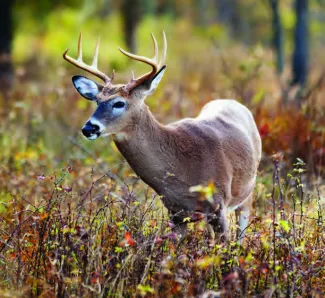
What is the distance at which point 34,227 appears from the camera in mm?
5191

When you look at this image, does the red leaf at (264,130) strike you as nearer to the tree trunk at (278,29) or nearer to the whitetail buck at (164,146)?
the whitetail buck at (164,146)

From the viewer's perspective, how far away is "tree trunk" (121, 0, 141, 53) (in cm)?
2816

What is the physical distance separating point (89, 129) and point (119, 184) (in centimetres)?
181

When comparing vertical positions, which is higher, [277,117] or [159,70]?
[277,117]

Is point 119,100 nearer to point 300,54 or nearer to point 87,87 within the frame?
point 87,87

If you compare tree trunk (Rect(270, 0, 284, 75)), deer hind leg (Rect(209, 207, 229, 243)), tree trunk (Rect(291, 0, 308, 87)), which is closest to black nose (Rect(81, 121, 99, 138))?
deer hind leg (Rect(209, 207, 229, 243))

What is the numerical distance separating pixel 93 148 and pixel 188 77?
7359mm

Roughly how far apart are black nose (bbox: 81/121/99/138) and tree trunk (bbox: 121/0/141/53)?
22613mm

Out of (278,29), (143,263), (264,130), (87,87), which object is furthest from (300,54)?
(143,263)

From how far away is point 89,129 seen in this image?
556 centimetres

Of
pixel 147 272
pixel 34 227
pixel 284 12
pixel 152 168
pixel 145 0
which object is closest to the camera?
pixel 147 272

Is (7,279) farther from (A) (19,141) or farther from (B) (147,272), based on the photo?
(A) (19,141)

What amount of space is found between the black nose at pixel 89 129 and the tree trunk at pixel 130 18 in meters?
22.6

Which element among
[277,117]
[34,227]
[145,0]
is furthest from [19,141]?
[145,0]
